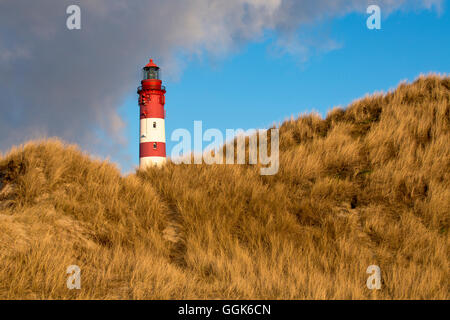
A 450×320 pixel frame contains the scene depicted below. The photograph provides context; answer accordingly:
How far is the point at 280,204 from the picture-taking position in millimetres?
8336

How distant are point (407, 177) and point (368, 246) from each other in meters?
2.53

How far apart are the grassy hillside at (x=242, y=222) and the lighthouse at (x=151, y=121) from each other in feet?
43.7

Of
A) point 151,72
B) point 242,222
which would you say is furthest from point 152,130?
point 242,222

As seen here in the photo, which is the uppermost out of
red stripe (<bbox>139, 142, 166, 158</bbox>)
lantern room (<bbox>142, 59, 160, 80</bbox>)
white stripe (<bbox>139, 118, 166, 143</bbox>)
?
lantern room (<bbox>142, 59, 160, 80</bbox>)

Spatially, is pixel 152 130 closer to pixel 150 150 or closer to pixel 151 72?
pixel 150 150

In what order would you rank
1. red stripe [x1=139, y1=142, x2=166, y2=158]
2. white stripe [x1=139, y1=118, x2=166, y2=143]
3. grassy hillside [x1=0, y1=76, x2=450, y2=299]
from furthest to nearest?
white stripe [x1=139, y1=118, x2=166, y2=143] < red stripe [x1=139, y1=142, x2=166, y2=158] < grassy hillside [x1=0, y1=76, x2=450, y2=299]

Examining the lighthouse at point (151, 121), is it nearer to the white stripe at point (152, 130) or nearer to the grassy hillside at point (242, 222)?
the white stripe at point (152, 130)

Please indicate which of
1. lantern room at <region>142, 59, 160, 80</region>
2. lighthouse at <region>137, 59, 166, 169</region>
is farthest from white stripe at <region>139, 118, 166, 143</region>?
lantern room at <region>142, 59, 160, 80</region>

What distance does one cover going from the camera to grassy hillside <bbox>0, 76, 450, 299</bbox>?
5.45 m

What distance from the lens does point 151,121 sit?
79.4ft

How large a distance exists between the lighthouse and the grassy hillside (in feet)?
43.7

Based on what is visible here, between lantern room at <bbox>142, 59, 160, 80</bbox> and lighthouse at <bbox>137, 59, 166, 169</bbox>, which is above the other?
lantern room at <bbox>142, 59, 160, 80</bbox>

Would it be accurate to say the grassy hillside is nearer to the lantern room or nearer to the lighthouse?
the lighthouse
